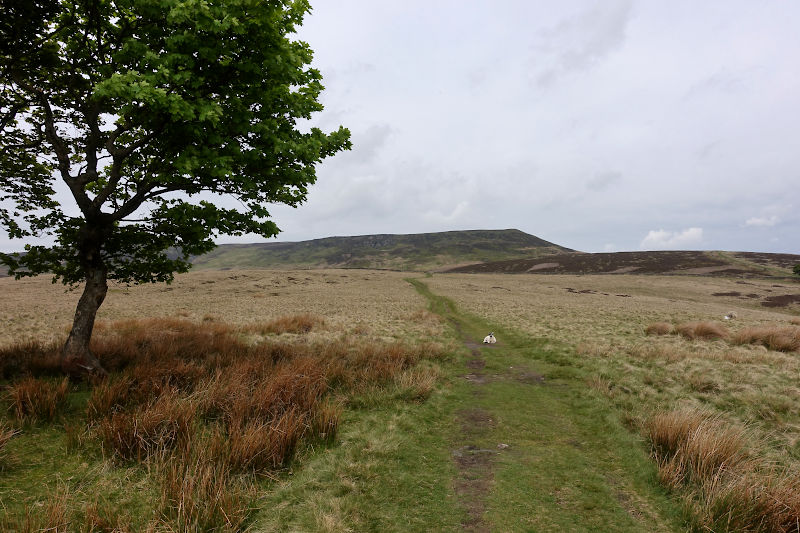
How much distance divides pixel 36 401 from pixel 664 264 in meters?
133

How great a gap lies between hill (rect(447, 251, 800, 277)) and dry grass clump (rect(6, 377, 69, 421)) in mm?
119612

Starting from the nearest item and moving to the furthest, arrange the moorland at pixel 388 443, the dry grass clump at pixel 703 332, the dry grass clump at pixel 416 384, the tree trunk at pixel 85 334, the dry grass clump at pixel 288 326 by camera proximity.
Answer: the moorland at pixel 388 443 < the tree trunk at pixel 85 334 < the dry grass clump at pixel 416 384 < the dry grass clump at pixel 703 332 < the dry grass clump at pixel 288 326

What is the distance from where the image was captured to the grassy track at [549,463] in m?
5.06

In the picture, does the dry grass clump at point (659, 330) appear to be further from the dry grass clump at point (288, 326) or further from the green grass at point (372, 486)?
the dry grass clump at point (288, 326)

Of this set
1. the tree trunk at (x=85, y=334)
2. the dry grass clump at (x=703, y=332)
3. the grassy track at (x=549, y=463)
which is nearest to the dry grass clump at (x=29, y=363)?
the tree trunk at (x=85, y=334)

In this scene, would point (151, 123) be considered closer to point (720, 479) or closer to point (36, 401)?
point (36, 401)

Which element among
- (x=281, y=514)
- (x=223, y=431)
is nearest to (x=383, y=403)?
(x=223, y=431)

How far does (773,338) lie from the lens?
60.2ft

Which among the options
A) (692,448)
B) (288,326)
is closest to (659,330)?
(692,448)

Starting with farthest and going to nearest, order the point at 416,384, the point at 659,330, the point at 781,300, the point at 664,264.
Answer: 1. the point at 664,264
2. the point at 781,300
3. the point at 659,330
4. the point at 416,384

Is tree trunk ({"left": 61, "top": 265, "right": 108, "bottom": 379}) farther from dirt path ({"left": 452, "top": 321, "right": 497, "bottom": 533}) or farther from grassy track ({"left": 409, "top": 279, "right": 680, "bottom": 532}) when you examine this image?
grassy track ({"left": 409, "top": 279, "right": 680, "bottom": 532})

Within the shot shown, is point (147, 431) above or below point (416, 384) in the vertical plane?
above

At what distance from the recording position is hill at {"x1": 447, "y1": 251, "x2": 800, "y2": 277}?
318 feet

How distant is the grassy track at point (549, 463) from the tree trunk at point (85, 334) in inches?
377
